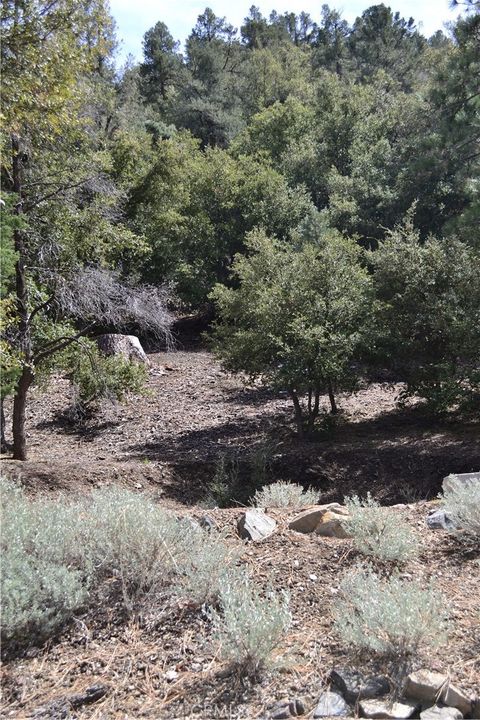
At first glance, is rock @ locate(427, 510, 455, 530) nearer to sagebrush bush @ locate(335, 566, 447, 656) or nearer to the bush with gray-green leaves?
sagebrush bush @ locate(335, 566, 447, 656)

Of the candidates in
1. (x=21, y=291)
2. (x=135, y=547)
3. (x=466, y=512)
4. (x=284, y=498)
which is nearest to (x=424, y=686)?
(x=135, y=547)

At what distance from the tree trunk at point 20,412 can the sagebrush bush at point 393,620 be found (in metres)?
5.94

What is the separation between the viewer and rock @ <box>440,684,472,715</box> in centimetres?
263

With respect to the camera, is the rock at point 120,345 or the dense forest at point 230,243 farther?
the rock at point 120,345

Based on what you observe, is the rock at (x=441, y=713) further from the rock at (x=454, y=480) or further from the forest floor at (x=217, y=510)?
the rock at (x=454, y=480)

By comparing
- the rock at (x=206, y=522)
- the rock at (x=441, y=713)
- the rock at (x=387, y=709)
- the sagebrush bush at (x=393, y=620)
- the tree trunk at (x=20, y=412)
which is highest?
the tree trunk at (x=20, y=412)

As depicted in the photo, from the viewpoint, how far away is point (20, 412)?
8398 mm

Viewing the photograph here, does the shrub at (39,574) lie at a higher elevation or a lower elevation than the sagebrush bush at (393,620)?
higher

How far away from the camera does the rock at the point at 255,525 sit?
Answer: 14.4ft

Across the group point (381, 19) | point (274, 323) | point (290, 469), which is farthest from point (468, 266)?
point (381, 19)

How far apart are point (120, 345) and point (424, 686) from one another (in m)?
13.2

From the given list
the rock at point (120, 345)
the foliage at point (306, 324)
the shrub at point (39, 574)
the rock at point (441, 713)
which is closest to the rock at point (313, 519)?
the shrub at point (39, 574)

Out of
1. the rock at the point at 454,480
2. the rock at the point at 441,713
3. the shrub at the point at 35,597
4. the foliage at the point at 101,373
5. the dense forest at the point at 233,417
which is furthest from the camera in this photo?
the foliage at the point at 101,373

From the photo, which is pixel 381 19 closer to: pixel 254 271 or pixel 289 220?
pixel 289 220
